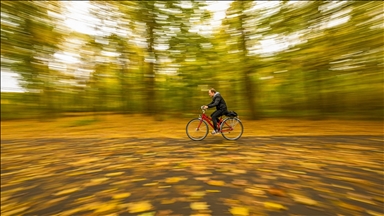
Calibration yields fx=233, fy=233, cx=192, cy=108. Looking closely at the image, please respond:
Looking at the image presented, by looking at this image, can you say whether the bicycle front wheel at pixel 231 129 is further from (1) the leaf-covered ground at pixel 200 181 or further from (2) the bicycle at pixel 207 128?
(1) the leaf-covered ground at pixel 200 181

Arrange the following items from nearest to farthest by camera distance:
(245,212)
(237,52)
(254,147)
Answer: (245,212)
(254,147)
(237,52)

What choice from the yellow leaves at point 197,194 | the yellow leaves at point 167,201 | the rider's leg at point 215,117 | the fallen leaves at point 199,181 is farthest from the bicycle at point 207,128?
the yellow leaves at point 167,201

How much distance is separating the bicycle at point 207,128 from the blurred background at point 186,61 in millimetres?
4375

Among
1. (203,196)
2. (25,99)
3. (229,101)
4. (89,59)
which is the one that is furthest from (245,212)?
(25,99)

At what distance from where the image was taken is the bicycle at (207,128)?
784 centimetres

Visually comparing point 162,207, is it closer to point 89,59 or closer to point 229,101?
point 229,101

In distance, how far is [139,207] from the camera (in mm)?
2803

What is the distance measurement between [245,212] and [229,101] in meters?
11.3

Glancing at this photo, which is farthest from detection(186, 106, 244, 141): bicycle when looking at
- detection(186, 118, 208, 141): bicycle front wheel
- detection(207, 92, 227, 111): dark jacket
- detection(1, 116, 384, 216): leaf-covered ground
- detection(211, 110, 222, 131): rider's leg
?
detection(1, 116, 384, 216): leaf-covered ground

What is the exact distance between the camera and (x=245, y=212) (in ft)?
8.47

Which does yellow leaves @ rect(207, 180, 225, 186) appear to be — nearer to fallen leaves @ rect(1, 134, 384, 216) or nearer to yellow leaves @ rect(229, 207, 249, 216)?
fallen leaves @ rect(1, 134, 384, 216)

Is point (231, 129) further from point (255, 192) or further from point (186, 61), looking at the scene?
point (186, 61)

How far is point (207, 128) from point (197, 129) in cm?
34

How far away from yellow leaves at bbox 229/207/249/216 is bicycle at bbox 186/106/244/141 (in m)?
5.14
